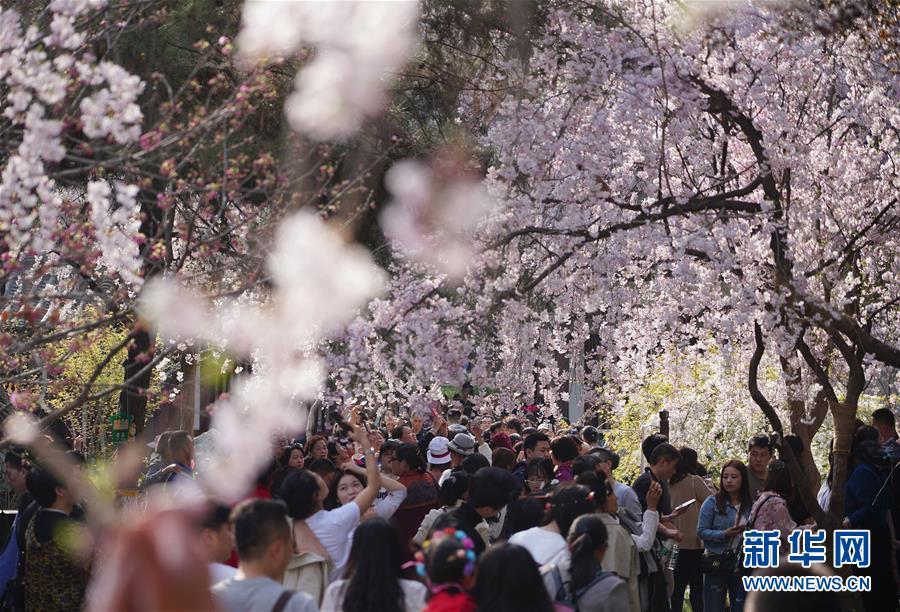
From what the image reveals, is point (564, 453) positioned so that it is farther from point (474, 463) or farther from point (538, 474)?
point (474, 463)

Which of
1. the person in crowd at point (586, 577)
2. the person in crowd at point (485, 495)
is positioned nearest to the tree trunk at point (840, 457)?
the person in crowd at point (485, 495)

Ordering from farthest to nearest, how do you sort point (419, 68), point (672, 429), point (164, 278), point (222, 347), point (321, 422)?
point (321, 422) < point (672, 429) < point (222, 347) < point (419, 68) < point (164, 278)

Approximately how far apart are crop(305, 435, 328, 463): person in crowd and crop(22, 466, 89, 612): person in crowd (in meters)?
3.66

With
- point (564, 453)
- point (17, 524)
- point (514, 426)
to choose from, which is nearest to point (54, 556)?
point (17, 524)

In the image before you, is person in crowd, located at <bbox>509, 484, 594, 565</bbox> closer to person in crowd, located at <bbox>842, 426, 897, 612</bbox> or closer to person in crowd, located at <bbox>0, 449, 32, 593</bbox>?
person in crowd, located at <bbox>0, 449, 32, 593</bbox>

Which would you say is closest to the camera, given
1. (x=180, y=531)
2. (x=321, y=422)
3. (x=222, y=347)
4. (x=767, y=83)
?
(x=180, y=531)

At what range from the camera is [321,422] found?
71.8 ft

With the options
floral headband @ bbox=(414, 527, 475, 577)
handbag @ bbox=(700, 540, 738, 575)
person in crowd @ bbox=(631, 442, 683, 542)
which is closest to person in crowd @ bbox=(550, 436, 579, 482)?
person in crowd @ bbox=(631, 442, 683, 542)

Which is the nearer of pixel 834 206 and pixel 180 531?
pixel 180 531

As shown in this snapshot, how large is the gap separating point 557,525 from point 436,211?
555cm

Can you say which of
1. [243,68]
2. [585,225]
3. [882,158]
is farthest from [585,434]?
[243,68]

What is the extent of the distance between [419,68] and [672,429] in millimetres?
7925

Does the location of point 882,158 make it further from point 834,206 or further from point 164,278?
point 164,278

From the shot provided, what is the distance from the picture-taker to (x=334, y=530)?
21.7 ft
